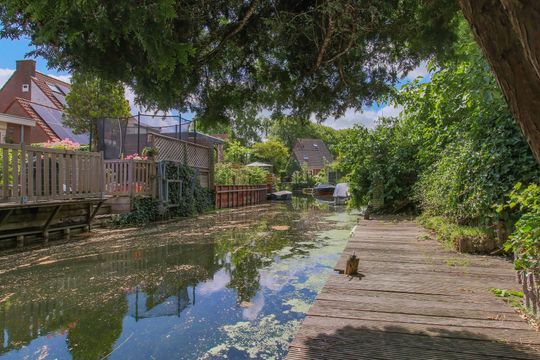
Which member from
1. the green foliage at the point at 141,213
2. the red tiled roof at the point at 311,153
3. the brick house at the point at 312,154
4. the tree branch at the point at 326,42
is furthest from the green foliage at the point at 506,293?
the red tiled roof at the point at 311,153

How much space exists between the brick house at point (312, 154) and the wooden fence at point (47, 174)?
36864 millimetres

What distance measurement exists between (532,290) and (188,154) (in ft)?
41.3

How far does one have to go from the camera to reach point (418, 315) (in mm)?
2705

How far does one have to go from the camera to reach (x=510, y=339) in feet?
7.32

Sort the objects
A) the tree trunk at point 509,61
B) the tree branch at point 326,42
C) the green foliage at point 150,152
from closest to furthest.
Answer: the tree trunk at point 509,61, the tree branch at point 326,42, the green foliage at point 150,152

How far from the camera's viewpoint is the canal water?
3.19 metres

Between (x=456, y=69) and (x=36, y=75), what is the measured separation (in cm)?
2388

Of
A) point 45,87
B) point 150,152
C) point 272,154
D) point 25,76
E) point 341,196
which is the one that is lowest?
point 341,196

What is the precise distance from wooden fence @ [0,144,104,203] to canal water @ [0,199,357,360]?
108 centimetres

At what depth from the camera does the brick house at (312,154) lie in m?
46.3

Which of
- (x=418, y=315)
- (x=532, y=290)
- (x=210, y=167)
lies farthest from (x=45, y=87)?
(x=532, y=290)

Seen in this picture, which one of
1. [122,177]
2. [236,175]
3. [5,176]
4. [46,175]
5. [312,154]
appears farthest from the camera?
[312,154]

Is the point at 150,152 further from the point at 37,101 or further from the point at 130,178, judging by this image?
the point at 37,101

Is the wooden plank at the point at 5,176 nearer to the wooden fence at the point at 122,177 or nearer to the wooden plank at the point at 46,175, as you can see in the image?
the wooden plank at the point at 46,175
